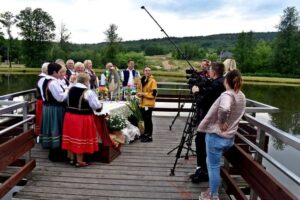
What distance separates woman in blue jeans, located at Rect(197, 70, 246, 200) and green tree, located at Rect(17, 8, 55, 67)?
64.2 meters

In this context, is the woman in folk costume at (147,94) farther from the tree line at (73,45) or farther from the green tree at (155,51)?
the green tree at (155,51)

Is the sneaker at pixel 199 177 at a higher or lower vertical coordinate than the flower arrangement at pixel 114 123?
lower

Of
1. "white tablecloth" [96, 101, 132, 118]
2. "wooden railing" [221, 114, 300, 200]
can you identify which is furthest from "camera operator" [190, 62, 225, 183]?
"white tablecloth" [96, 101, 132, 118]

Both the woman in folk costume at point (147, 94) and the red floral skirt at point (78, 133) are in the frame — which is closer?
the red floral skirt at point (78, 133)

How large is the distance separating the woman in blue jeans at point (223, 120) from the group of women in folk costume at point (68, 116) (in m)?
1.97

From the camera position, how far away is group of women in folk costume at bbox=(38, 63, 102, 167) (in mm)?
5039

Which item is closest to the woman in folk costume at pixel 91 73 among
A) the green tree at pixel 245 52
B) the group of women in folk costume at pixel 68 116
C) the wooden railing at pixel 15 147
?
the group of women in folk costume at pixel 68 116

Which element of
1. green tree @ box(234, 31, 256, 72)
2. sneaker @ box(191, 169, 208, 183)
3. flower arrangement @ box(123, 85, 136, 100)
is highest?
green tree @ box(234, 31, 256, 72)

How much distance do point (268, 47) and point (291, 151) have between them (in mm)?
70143

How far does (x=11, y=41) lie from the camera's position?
227 ft

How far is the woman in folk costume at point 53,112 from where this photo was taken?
5184 mm

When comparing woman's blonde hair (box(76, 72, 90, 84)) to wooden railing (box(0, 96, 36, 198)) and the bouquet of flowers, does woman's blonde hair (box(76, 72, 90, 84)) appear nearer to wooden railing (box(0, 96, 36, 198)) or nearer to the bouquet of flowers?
wooden railing (box(0, 96, 36, 198))

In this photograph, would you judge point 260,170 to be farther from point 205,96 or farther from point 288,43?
point 288,43

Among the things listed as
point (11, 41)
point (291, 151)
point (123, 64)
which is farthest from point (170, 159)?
point (11, 41)
